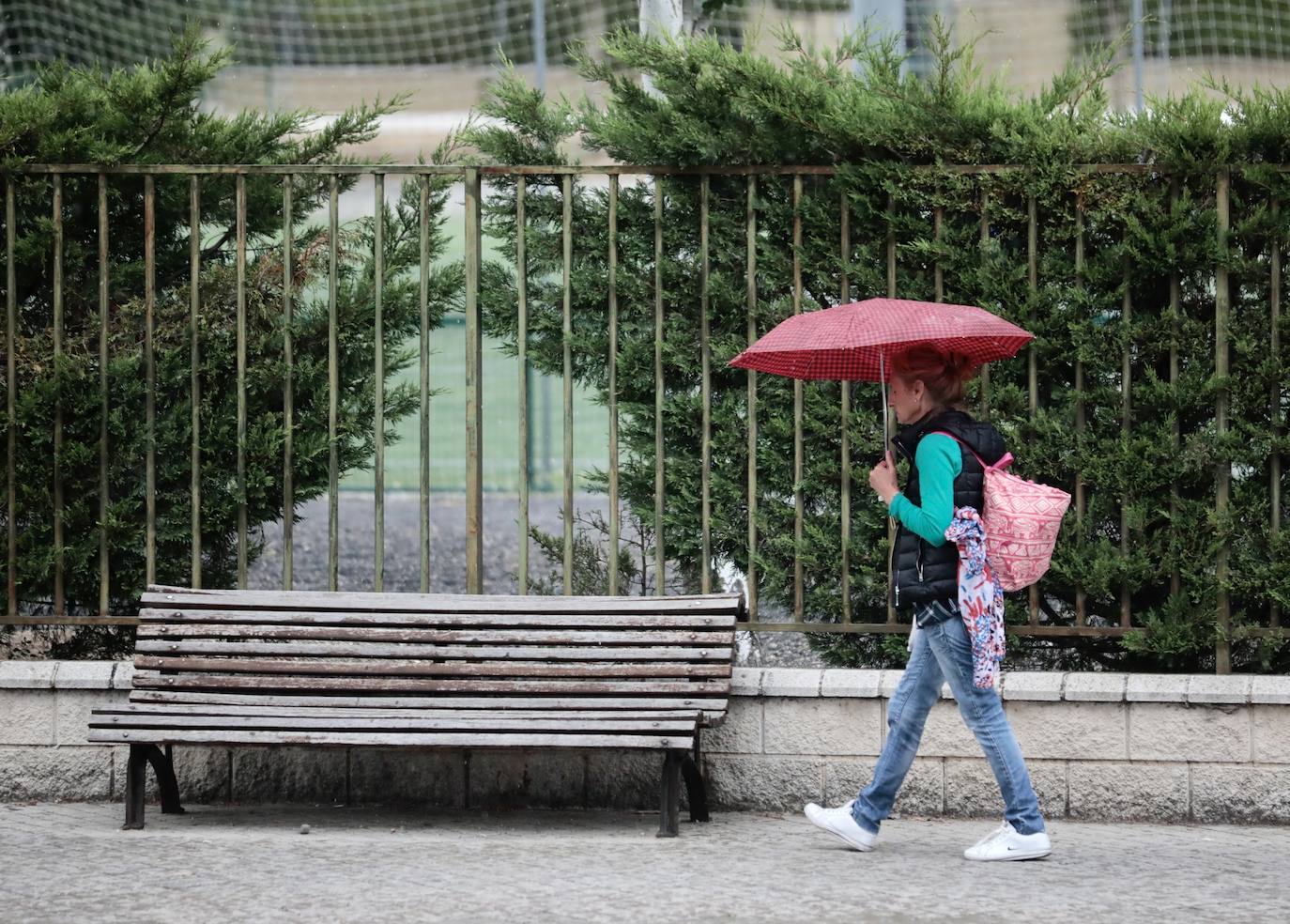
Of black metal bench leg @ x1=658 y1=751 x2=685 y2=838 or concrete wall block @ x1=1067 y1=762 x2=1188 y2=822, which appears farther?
concrete wall block @ x1=1067 y1=762 x2=1188 y2=822

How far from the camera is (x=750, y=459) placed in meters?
6.33

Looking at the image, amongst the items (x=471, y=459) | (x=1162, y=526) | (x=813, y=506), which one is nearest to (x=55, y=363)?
(x=471, y=459)

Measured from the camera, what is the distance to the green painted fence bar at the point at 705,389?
20.7ft

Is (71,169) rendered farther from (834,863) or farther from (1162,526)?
(1162,526)

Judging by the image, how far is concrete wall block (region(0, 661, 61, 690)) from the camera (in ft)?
20.7

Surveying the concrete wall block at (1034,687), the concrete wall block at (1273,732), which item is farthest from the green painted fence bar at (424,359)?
the concrete wall block at (1273,732)

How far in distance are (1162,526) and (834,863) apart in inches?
71.7

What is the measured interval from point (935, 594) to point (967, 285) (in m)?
1.37

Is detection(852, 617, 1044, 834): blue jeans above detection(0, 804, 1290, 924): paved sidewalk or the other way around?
above

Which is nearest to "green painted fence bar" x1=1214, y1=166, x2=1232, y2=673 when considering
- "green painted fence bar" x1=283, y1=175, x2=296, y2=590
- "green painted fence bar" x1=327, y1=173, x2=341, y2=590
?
"green painted fence bar" x1=327, y1=173, x2=341, y2=590

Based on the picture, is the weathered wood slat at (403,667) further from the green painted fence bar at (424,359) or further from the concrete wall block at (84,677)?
the green painted fence bar at (424,359)

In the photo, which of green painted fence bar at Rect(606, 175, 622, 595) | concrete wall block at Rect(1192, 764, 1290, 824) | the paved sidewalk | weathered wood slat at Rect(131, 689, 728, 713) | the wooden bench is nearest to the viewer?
the paved sidewalk

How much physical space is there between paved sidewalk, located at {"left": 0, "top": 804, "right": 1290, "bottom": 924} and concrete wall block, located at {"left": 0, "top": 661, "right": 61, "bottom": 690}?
0.44m

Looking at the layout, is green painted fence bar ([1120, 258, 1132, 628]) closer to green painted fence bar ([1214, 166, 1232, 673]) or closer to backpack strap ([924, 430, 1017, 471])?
green painted fence bar ([1214, 166, 1232, 673])
